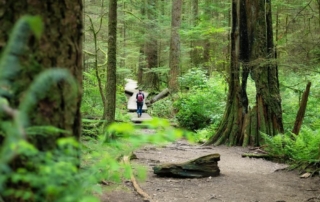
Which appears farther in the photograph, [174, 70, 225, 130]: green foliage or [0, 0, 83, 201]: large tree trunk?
[174, 70, 225, 130]: green foliage

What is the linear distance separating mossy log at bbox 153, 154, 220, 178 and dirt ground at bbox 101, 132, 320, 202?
0.47 ft

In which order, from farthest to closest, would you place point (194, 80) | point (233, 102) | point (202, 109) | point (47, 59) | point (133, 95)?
point (133, 95), point (194, 80), point (202, 109), point (233, 102), point (47, 59)

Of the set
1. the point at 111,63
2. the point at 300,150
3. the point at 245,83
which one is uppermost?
the point at 111,63

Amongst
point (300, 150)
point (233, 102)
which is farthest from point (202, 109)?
point (300, 150)

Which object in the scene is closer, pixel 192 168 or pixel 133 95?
pixel 192 168

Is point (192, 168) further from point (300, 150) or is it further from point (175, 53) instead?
point (175, 53)

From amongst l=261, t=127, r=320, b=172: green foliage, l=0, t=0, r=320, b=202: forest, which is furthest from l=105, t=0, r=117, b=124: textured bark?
l=261, t=127, r=320, b=172: green foliage

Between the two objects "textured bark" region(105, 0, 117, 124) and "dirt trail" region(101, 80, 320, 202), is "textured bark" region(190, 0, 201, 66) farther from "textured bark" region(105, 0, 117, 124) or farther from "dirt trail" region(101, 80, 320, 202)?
"dirt trail" region(101, 80, 320, 202)

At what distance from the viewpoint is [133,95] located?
26078 millimetres

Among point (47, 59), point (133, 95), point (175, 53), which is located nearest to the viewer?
point (47, 59)

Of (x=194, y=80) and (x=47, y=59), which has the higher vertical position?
(x=194, y=80)

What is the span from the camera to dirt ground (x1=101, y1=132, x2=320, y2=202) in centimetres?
622

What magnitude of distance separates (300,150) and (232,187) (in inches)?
117

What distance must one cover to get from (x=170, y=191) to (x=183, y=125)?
33.8 feet
